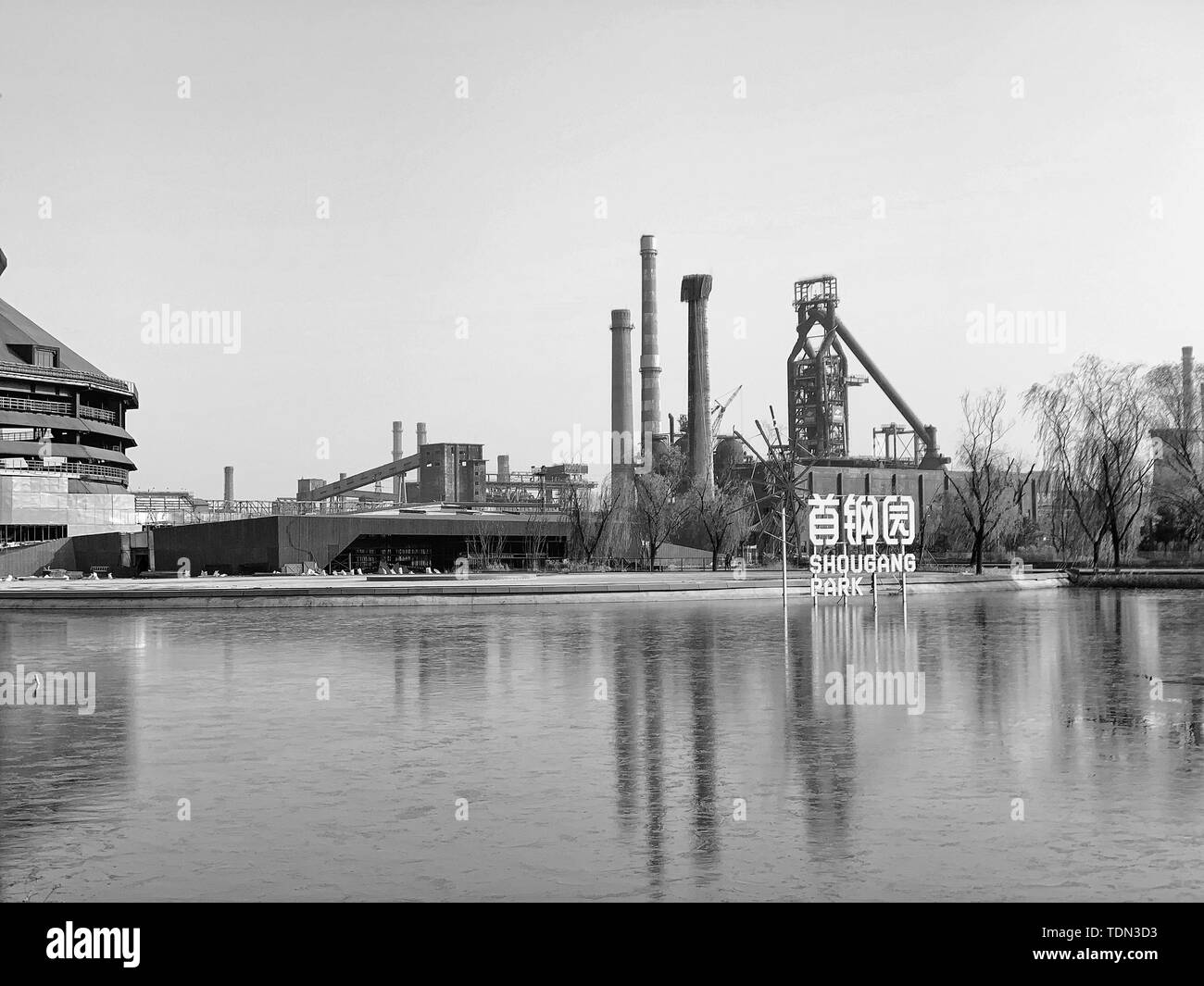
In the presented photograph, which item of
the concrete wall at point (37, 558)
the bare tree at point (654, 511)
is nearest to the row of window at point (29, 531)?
the concrete wall at point (37, 558)

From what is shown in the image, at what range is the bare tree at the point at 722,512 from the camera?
Result: 71.4 meters

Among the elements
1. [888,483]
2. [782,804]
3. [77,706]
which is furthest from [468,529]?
[782,804]

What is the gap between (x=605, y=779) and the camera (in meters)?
9.44

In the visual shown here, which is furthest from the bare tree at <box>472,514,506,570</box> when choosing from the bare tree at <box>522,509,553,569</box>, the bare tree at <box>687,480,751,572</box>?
the bare tree at <box>687,480,751,572</box>

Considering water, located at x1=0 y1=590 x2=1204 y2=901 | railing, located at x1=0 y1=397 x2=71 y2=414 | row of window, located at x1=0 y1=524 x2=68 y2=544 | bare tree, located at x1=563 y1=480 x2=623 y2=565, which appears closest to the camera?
water, located at x1=0 y1=590 x2=1204 y2=901

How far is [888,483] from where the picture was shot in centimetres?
9700

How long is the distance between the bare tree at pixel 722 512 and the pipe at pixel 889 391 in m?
32.0

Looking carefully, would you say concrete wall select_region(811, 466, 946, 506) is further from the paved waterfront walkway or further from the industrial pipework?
the paved waterfront walkway

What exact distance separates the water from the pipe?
90008 millimetres

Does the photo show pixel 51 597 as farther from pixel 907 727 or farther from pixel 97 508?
pixel 97 508

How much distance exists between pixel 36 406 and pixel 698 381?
153 feet

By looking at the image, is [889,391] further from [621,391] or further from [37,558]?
[37,558]

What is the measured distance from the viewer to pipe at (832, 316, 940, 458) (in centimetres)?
10712

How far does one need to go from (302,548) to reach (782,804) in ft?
176
